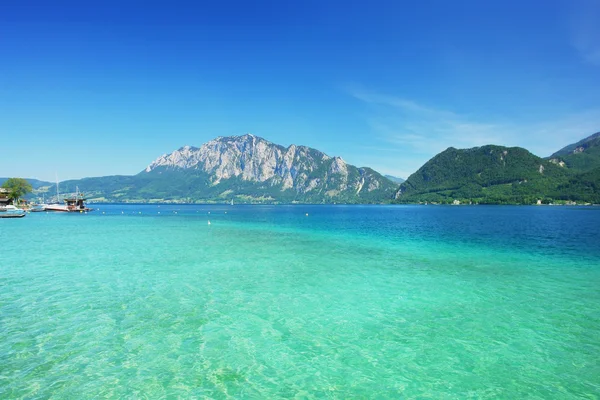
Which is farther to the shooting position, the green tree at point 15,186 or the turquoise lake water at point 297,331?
the green tree at point 15,186

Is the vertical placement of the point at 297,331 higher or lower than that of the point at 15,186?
lower

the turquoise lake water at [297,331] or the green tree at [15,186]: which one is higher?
the green tree at [15,186]

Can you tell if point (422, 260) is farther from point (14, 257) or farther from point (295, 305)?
point (14, 257)

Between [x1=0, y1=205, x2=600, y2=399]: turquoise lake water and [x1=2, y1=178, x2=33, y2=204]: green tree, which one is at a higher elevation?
[x1=2, y1=178, x2=33, y2=204]: green tree

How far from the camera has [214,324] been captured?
16.8 metres

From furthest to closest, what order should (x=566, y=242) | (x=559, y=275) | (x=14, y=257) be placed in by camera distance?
1. (x=566, y=242)
2. (x=14, y=257)
3. (x=559, y=275)

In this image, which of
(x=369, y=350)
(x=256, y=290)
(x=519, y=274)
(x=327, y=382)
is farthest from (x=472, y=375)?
(x=519, y=274)

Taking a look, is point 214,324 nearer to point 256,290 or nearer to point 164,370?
point 164,370

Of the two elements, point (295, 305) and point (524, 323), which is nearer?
point (524, 323)

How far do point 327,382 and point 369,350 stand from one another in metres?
3.36

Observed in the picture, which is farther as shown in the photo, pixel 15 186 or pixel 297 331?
pixel 15 186

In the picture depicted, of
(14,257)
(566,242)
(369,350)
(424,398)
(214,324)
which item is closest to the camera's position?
(424,398)

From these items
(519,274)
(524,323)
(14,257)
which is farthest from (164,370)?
(14,257)

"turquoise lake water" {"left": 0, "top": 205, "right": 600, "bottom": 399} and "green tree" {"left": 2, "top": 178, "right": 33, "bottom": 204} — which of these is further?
"green tree" {"left": 2, "top": 178, "right": 33, "bottom": 204}
